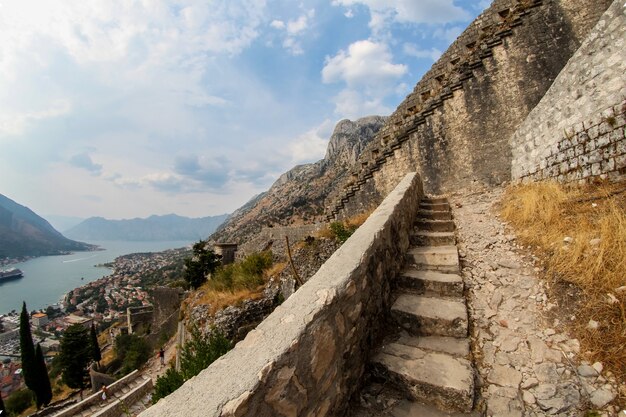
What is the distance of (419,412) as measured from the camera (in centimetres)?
198

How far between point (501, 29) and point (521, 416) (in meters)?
10.4

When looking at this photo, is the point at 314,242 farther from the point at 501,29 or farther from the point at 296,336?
the point at 501,29

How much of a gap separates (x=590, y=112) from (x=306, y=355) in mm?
6458

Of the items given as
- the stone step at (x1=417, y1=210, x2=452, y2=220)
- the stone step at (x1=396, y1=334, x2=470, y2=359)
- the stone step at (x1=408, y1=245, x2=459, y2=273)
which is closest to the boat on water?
the stone step at (x1=417, y1=210, x2=452, y2=220)

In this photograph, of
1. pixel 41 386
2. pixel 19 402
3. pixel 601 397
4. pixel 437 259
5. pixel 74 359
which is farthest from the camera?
pixel 19 402

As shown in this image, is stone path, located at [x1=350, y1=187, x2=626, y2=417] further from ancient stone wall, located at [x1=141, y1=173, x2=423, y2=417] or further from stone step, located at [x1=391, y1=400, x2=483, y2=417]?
ancient stone wall, located at [x1=141, y1=173, x2=423, y2=417]

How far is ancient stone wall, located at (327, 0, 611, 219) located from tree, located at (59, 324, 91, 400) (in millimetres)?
25249

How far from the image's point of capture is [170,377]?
19.8ft

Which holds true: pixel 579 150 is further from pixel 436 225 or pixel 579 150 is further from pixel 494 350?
pixel 494 350

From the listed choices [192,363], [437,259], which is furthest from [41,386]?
[437,259]

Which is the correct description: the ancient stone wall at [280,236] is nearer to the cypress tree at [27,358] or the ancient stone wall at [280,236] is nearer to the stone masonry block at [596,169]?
the stone masonry block at [596,169]

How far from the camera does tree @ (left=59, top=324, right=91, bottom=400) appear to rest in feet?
66.0

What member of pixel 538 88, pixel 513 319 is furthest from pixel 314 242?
pixel 538 88

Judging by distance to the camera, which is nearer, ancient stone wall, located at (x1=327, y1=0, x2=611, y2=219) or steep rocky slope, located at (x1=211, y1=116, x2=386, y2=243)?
ancient stone wall, located at (x1=327, y1=0, x2=611, y2=219)
